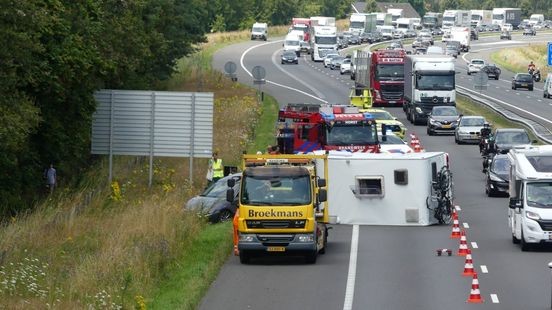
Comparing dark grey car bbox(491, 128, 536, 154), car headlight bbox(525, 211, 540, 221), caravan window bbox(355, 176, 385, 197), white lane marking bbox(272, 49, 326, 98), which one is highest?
car headlight bbox(525, 211, 540, 221)

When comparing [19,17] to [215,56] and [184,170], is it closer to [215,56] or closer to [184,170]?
[184,170]

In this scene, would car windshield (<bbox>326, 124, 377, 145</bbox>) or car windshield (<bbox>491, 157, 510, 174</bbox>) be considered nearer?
car windshield (<bbox>326, 124, 377, 145</bbox>)

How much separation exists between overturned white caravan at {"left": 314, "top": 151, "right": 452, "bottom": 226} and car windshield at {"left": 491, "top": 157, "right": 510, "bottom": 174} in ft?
23.4

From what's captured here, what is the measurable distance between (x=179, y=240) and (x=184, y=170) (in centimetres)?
1901

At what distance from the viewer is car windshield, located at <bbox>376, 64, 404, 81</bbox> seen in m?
76.5

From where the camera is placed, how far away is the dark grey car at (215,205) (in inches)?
1474

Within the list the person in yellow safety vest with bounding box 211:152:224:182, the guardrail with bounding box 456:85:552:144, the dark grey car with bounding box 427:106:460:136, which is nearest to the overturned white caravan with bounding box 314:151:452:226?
the person in yellow safety vest with bounding box 211:152:224:182

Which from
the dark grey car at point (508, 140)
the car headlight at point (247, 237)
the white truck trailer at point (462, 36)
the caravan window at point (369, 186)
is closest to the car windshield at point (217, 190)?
the caravan window at point (369, 186)

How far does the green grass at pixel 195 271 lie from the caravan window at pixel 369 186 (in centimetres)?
393

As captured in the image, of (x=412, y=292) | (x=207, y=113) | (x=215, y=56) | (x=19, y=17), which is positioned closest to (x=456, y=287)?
→ (x=412, y=292)

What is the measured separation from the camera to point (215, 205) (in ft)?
125

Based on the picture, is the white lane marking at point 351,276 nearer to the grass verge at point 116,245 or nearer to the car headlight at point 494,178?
the grass verge at point 116,245

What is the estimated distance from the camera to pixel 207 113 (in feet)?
148

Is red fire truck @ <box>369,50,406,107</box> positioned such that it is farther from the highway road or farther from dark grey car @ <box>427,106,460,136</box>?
the highway road
